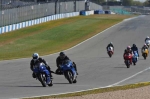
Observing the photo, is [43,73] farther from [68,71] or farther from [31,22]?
[31,22]

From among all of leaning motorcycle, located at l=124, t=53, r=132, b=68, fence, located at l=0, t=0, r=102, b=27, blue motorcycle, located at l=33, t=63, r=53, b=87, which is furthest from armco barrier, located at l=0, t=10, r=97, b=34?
blue motorcycle, located at l=33, t=63, r=53, b=87

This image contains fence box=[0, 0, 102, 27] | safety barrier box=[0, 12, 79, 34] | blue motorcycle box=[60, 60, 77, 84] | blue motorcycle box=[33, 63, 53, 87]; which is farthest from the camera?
fence box=[0, 0, 102, 27]

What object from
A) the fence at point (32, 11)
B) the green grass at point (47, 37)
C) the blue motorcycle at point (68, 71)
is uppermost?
the blue motorcycle at point (68, 71)

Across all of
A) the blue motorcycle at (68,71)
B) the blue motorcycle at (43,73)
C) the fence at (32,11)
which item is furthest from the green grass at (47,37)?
the blue motorcycle at (43,73)

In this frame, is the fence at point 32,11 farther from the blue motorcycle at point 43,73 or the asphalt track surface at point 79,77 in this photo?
the blue motorcycle at point 43,73

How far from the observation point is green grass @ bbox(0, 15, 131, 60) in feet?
163

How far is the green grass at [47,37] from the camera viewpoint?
1961 inches

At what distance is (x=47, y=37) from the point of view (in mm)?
64000

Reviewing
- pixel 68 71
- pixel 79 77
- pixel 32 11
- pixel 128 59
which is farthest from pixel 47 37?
pixel 68 71

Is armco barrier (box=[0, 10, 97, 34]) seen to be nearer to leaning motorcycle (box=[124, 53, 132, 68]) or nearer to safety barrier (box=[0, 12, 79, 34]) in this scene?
safety barrier (box=[0, 12, 79, 34])

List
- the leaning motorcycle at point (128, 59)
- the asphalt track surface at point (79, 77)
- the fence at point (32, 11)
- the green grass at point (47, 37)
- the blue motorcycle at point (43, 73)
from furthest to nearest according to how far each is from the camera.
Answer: the fence at point (32, 11) < the green grass at point (47, 37) < the leaning motorcycle at point (128, 59) < the blue motorcycle at point (43, 73) < the asphalt track surface at point (79, 77)

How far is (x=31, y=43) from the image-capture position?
57219mm

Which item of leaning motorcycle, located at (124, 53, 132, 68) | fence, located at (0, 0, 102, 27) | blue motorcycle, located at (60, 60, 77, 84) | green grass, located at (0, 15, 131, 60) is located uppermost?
blue motorcycle, located at (60, 60, 77, 84)

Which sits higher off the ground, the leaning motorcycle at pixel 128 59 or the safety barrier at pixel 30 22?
the leaning motorcycle at pixel 128 59
